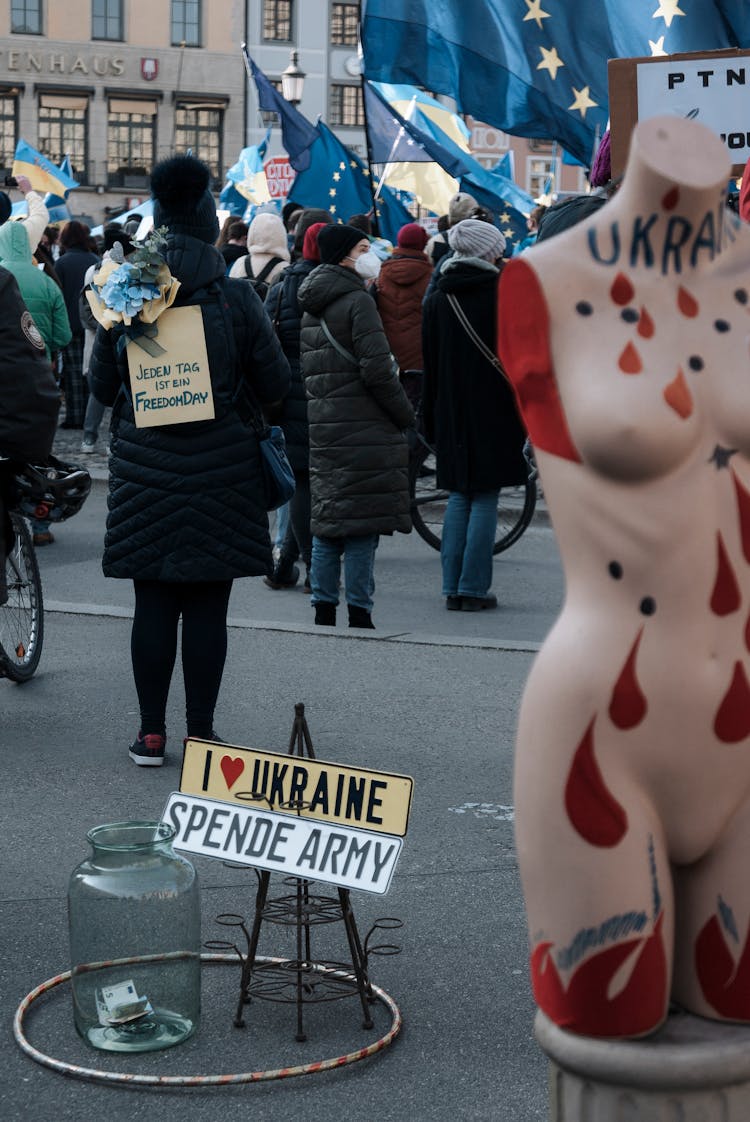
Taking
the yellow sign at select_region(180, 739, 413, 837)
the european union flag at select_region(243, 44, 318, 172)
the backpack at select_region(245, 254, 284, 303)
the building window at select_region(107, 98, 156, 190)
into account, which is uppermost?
the building window at select_region(107, 98, 156, 190)

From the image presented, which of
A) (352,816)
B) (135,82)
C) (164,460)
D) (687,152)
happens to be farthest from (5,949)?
(135,82)

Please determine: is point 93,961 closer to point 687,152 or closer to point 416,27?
point 687,152

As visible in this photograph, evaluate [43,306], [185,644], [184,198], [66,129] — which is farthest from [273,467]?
[66,129]

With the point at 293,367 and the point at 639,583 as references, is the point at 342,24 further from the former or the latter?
the point at 639,583

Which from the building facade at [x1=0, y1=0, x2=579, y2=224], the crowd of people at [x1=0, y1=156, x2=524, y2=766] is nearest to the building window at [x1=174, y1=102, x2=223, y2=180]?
the building facade at [x1=0, y1=0, x2=579, y2=224]

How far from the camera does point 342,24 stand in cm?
5853

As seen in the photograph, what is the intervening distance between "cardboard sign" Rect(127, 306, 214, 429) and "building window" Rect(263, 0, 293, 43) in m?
54.0

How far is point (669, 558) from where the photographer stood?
8.36 ft

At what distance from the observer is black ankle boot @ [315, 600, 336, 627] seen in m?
8.62

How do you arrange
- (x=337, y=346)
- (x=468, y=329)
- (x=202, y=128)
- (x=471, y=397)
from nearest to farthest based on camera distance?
(x=337, y=346), (x=468, y=329), (x=471, y=397), (x=202, y=128)

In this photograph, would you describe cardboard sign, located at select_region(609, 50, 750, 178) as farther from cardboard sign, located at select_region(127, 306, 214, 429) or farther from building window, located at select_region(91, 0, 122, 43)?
building window, located at select_region(91, 0, 122, 43)

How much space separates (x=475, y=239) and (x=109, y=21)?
163 ft

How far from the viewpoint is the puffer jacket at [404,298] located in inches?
443

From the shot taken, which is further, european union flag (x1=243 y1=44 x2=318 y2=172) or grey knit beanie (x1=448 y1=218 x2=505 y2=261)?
european union flag (x1=243 y1=44 x2=318 y2=172)
